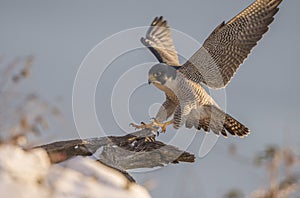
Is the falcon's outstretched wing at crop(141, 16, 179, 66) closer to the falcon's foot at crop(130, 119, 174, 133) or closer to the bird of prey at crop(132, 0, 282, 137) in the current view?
the bird of prey at crop(132, 0, 282, 137)

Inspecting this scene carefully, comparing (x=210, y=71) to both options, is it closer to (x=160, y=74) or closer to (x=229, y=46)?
(x=229, y=46)

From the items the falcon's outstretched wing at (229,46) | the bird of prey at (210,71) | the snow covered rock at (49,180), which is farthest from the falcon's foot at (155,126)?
the snow covered rock at (49,180)

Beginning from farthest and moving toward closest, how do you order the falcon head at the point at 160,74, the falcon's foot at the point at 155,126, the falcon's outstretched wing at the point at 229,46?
the falcon's outstretched wing at the point at 229,46
the falcon head at the point at 160,74
the falcon's foot at the point at 155,126

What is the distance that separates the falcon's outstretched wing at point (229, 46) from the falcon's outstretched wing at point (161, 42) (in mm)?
397

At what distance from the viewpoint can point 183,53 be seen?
9250 mm

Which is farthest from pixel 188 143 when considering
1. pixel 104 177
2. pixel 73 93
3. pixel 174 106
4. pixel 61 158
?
pixel 104 177

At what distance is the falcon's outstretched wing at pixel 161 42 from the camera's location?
28.9 feet

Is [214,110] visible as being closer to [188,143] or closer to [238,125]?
[238,125]

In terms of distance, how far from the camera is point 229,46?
8.66 metres

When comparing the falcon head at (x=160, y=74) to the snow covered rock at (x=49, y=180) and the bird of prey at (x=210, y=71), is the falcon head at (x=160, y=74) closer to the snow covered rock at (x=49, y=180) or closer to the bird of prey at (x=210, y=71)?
the bird of prey at (x=210, y=71)

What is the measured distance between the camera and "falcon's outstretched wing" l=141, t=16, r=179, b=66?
28.9ft

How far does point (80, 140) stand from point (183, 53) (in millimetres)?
3642

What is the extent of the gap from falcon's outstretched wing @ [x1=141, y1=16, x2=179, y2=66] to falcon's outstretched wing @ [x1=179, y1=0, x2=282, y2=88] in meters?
Result: 0.40

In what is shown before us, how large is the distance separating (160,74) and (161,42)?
1.57 metres
